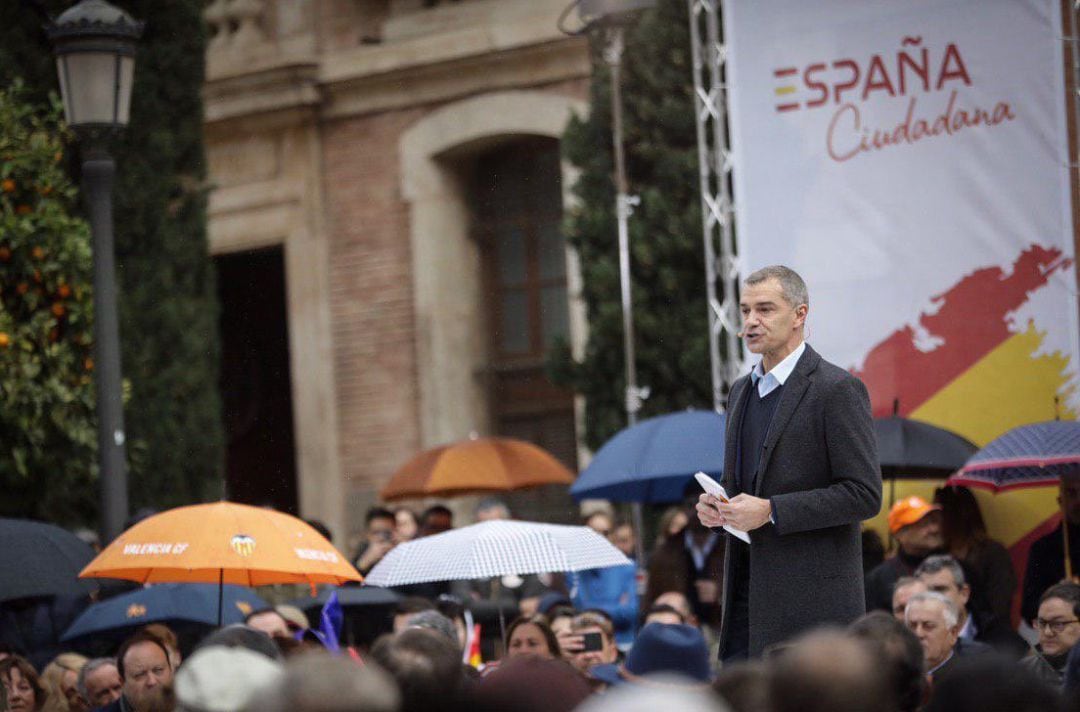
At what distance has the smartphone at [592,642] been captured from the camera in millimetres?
9508

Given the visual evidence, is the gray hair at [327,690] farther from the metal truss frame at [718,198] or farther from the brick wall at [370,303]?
the brick wall at [370,303]

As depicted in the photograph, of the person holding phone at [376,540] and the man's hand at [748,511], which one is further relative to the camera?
the person holding phone at [376,540]

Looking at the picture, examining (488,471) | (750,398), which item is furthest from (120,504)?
(750,398)

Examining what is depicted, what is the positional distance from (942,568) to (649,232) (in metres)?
6.67

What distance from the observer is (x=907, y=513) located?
10359 millimetres

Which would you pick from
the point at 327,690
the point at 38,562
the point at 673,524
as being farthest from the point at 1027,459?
the point at 327,690

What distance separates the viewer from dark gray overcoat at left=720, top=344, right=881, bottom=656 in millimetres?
6219

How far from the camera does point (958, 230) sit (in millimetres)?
11406

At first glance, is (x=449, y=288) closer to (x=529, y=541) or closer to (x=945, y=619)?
(x=529, y=541)

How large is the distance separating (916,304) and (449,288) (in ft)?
26.1

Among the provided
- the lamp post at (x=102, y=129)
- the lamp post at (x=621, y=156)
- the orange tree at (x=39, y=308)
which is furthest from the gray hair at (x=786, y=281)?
the lamp post at (x=621, y=156)

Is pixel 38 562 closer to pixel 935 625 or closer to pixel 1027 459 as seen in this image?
pixel 935 625

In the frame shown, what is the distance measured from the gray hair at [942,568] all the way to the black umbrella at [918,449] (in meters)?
1.43

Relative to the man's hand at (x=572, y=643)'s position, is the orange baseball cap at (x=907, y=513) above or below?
above
